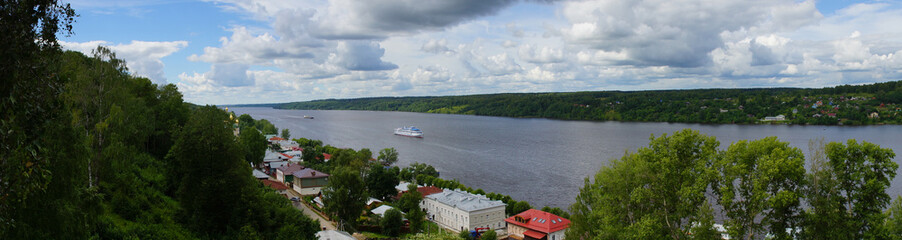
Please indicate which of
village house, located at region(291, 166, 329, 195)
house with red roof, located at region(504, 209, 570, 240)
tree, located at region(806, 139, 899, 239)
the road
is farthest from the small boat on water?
tree, located at region(806, 139, 899, 239)

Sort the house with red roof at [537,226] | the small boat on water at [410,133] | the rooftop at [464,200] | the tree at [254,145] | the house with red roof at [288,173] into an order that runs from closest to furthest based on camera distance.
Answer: the house with red roof at [537,226] → the rooftop at [464,200] → the house with red roof at [288,173] → the tree at [254,145] → the small boat on water at [410,133]

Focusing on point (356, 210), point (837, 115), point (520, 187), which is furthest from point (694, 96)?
point (356, 210)

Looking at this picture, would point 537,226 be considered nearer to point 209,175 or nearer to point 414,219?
point 414,219

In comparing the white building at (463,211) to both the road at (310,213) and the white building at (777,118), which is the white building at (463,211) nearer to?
the road at (310,213)

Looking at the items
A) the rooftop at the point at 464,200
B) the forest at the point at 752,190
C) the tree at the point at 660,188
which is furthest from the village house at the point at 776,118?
the tree at the point at 660,188

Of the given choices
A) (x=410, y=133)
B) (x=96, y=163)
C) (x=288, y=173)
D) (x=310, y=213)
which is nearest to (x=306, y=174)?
(x=288, y=173)

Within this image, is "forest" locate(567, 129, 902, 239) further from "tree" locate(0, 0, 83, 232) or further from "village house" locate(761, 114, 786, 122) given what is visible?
"village house" locate(761, 114, 786, 122)

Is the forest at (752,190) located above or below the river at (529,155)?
above
